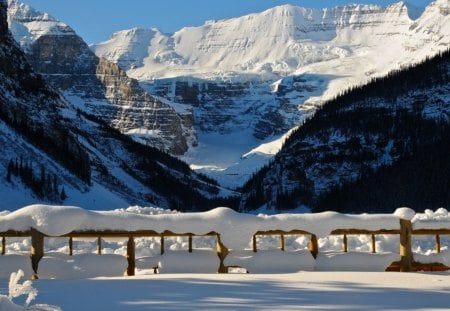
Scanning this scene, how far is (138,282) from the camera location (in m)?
12.9

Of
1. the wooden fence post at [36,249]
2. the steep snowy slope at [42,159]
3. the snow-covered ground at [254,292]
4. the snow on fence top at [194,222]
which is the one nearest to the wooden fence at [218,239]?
the wooden fence post at [36,249]

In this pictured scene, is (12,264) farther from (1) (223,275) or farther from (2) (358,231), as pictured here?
(2) (358,231)

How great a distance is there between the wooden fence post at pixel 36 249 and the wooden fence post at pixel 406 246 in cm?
722

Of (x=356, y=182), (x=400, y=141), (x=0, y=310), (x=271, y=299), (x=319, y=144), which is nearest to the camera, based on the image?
(x=0, y=310)

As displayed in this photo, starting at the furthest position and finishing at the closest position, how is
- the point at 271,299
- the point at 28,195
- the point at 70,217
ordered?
1. the point at 28,195
2. the point at 70,217
3. the point at 271,299

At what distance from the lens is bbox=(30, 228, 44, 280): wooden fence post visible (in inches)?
548

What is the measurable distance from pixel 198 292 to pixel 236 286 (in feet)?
2.75

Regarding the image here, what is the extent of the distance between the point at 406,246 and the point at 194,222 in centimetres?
449

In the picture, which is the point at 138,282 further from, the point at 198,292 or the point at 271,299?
the point at 271,299

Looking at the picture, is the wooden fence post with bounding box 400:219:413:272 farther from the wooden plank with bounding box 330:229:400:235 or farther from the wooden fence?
the wooden plank with bounding box 330:229:400:235

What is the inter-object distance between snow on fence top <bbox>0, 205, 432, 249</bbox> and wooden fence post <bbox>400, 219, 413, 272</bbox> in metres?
0.13

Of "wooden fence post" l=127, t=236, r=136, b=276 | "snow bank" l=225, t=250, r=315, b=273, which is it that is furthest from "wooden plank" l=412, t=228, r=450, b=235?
"wooden fence post" l=127, t=236, r=136, b=276

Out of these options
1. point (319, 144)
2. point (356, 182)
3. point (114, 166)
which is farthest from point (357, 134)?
point (114, 166)

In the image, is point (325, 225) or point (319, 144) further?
point (319, 144)
